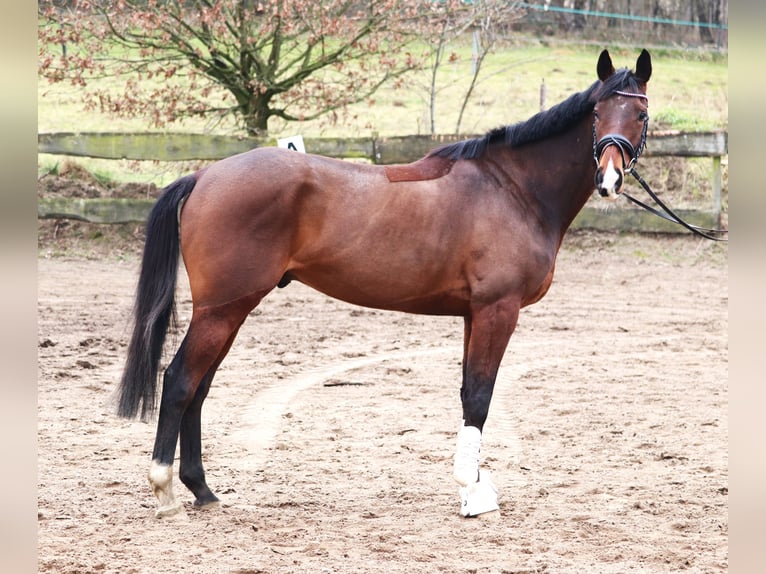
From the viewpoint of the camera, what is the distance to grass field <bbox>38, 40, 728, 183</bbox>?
13273 mm

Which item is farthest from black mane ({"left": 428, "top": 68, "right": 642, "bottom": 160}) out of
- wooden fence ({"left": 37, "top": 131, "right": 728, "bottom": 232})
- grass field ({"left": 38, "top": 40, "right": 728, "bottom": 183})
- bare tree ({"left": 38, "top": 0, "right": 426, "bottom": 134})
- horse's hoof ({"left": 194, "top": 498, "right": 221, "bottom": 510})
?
grass field ({"left": 38, "top": 40, "right": 728, "bottom": 183})

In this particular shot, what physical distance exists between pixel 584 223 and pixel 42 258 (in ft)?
22.4

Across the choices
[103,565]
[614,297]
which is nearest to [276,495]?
[103,565]

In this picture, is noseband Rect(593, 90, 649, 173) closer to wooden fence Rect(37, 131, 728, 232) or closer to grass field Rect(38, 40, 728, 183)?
wooden fence Rect(37, 131, 728, 232)

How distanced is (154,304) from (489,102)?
12.8 m

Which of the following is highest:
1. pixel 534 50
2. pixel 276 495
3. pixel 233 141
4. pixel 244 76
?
pixel 534 50

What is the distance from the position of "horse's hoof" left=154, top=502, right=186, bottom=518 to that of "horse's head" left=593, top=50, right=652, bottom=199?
2368 millimetres

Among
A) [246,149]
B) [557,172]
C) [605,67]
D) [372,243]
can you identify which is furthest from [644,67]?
[246,149]

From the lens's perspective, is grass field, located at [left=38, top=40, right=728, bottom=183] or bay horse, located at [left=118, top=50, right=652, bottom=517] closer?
bay horse, located at [left=118, top=50, right=652, bottom=517]

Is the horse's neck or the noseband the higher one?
the noseband

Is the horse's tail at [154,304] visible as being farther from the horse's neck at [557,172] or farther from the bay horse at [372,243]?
the horse's neck at [557,172]

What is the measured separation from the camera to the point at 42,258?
10.5 m

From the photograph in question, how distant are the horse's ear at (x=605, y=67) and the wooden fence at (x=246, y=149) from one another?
7456 mm
